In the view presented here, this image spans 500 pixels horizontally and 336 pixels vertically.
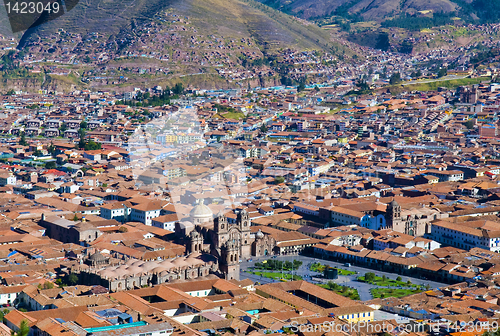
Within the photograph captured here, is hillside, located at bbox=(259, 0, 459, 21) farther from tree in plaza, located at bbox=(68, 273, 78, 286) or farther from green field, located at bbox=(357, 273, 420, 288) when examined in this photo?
tree in plaza, located at bbox=(68, 273, 78, 286)

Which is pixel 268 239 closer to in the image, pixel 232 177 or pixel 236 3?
pixel 232 177

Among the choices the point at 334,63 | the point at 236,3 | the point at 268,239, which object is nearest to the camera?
the point at 268,239

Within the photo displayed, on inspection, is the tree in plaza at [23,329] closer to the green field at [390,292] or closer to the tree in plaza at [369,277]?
the green field at [390,292]

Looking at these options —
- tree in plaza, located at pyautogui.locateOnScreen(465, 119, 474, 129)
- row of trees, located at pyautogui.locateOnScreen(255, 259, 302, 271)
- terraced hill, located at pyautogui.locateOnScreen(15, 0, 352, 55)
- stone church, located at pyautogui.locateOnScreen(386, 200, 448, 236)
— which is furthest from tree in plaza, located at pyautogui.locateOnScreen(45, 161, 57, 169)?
terraced hill, located at pyautogui.locateOnScreen(15, 0, 352, 55)

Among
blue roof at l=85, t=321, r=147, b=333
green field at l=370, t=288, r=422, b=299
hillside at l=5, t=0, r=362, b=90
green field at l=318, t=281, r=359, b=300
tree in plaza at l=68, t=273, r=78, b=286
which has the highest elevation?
hillside at l=5, t=0, r=362, b=90

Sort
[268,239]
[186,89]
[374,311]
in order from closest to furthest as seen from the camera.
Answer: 1. [374,311]
2. [268,239]
3. [186,89]

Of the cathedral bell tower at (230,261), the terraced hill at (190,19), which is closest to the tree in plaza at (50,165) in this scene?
the cathedral bell tower at (230,261)

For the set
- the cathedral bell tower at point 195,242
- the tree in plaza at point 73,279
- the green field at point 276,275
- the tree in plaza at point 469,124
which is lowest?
the green field at point 276,275

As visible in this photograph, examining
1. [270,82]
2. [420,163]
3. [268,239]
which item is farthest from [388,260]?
[270,82]
